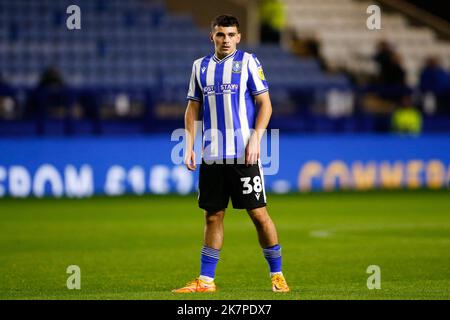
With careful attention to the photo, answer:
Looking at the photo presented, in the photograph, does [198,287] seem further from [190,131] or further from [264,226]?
[190,131]

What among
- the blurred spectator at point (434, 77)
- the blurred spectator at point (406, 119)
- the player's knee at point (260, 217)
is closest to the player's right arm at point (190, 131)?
the player's knee at point (260, 217)

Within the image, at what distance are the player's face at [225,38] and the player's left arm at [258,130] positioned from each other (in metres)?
0.40

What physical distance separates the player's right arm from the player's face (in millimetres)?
463

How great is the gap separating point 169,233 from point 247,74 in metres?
5.63

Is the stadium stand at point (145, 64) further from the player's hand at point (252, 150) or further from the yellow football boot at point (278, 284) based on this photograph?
the yellow football boot at point (278, 284)

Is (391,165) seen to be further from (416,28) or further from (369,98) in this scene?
(416,28)

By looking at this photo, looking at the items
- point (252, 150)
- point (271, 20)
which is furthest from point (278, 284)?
point (271, 20)

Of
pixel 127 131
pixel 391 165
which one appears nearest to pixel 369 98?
pixel 391 165

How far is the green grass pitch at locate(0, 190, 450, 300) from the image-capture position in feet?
27.5

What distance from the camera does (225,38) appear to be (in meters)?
7.91

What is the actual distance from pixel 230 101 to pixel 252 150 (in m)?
0.39

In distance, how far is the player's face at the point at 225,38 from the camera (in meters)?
7.88

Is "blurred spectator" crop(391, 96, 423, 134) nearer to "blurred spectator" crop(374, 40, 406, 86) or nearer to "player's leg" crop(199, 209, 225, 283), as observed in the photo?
Answer: "blurred spectator" crop(374, 40, 406, 86)

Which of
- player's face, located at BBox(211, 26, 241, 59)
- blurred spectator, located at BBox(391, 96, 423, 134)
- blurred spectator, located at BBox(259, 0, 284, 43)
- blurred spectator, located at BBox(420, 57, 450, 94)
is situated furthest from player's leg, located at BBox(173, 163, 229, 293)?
blurred spectator, located at BBox(259, 0, 284, 43)
